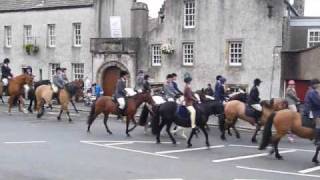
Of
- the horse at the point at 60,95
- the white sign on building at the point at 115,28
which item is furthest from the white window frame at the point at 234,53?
the horse at the point at 60,95

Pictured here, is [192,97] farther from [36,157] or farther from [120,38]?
[120,38]

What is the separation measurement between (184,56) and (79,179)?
951 inches

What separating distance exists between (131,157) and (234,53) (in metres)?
19.9

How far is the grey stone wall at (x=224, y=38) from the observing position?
31.6m

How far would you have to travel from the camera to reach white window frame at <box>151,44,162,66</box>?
36.1 metres

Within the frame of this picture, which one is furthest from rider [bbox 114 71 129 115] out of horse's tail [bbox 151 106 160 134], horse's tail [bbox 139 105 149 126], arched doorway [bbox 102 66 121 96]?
arched doorway [bbox 102 66 121 96]

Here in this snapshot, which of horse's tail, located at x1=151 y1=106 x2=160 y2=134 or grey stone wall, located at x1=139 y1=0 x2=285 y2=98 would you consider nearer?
horse's tail, located at x1=151 y1=106 x2=160 y2=134

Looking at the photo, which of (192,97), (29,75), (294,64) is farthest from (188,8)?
(192,97)

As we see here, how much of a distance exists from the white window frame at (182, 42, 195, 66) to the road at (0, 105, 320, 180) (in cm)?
1477

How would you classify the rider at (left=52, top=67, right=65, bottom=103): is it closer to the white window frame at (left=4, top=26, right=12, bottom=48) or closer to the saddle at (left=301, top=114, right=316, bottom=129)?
the saddle at (left=301, top=114, right=316, bottom=129)

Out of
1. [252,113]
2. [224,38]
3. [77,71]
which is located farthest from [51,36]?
[252,113]

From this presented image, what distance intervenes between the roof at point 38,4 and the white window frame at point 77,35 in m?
1.48

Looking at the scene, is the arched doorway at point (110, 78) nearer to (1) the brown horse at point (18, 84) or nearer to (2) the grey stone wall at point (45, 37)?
(2) the grey stone wall at point (45, 37)

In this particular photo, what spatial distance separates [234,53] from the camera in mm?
33188
